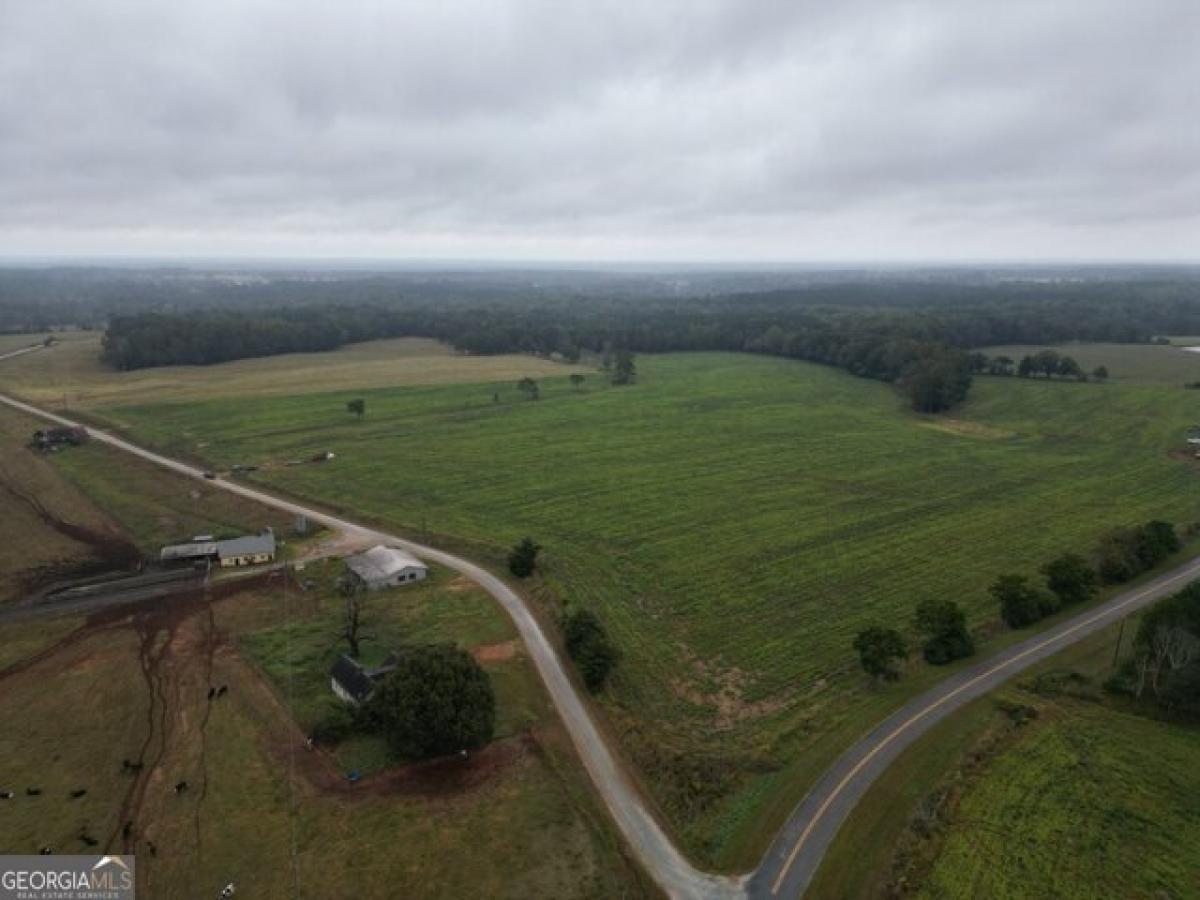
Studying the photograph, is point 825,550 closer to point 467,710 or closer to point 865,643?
point 865,643

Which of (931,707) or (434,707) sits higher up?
(434,707)

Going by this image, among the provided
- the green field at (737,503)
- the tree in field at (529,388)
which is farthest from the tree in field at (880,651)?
the tree in field at (529,388)

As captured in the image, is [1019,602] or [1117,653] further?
[1019,602]

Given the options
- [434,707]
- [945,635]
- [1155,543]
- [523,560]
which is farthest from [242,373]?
[1155,543]

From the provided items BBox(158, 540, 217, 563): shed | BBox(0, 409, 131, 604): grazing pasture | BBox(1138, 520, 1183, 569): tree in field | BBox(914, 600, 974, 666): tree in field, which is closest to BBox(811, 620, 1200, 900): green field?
BBox(914, 600, 974, 666): tree in field

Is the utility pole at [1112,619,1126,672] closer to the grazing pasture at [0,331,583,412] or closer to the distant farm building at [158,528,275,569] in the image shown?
the distant farm building at [158,528,275,569]

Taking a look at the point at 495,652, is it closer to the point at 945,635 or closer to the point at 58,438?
the point at 945,635
